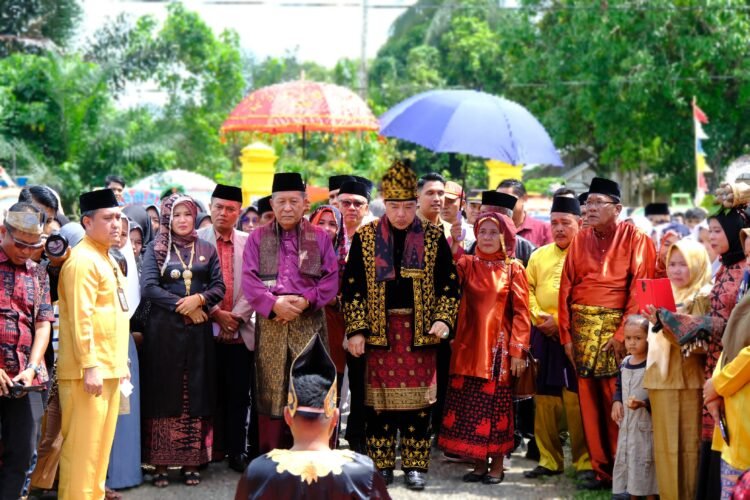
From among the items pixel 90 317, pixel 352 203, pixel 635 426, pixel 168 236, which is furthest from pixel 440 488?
pixel 90 317

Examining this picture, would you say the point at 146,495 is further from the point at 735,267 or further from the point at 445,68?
the point at 445,68

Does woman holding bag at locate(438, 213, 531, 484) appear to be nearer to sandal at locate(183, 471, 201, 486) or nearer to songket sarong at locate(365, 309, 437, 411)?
songket sarong at locate(365, 309, 437, 411)

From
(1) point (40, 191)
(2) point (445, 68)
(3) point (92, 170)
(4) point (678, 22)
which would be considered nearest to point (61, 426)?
(1) point (40, 191)

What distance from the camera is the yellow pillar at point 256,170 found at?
732 inches

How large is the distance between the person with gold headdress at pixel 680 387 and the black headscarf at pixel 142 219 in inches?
170

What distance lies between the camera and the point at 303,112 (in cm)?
1503

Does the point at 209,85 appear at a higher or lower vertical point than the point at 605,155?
higher

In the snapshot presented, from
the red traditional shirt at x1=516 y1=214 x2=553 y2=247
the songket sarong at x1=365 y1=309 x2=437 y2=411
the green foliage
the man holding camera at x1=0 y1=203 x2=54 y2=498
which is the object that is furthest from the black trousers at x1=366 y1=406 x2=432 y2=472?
the green foliage

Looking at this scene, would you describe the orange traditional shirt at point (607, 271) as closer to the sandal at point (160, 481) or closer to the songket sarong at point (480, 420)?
the songket sarong at point (480, 420)

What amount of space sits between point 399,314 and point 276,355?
90 cm

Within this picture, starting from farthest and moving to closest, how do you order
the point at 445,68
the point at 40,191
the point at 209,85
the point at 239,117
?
the point at 445,68, the point at 209,85, the point at 239,117, the point at 40,191

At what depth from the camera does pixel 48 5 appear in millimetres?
23844

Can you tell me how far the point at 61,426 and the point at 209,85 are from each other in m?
22.9

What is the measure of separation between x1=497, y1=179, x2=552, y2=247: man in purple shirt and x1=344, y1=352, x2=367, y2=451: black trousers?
2.21m
